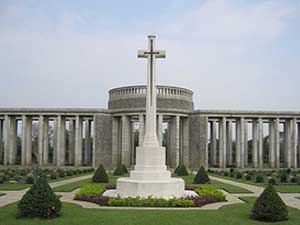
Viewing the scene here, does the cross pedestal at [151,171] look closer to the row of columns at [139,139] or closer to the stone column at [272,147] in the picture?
the row of columns at [139,139]

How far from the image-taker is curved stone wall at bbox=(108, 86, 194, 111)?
2082 inches

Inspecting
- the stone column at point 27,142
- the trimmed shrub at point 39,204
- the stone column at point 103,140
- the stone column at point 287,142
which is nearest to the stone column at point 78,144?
the stone column at point 103,140

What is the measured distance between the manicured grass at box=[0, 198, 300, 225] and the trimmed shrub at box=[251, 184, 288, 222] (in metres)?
0.29

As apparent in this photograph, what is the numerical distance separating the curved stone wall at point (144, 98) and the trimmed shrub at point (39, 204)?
38260 mm

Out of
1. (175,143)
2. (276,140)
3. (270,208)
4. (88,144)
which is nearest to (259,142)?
(276,140)

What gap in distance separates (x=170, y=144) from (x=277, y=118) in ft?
47.0

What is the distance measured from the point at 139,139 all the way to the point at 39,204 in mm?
39201

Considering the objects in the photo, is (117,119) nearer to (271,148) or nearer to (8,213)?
(271,148)

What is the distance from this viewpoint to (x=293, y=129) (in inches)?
2215

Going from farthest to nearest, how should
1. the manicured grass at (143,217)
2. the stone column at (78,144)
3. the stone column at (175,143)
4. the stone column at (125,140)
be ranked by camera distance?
the stone column at (78,144)
the stone column at (125,140)
the stone column at (175,143)
the manicured grass at (143,217)

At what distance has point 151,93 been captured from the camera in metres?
20.4

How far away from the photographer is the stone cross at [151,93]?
65.9ft

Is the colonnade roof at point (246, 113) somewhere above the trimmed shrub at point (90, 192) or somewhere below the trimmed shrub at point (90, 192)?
above

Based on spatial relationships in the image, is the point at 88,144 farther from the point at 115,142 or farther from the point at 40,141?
the point at 40,141
